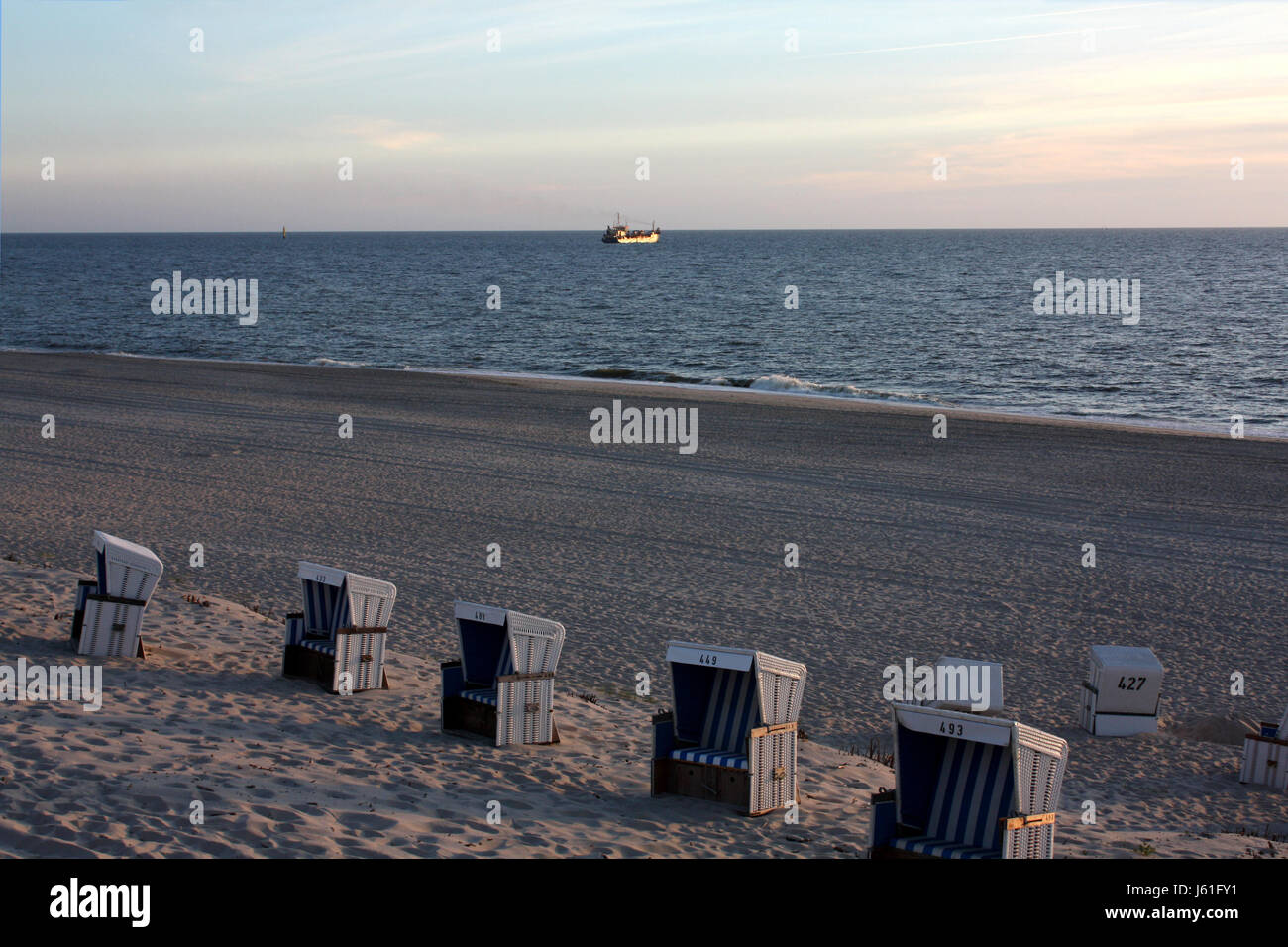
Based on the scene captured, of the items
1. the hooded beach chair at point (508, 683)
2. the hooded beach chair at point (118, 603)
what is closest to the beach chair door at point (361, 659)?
the hooded beach chair at point (508, 683)

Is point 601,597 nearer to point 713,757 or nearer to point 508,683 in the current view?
point 508,683

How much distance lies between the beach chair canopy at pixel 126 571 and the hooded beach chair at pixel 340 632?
1.31m

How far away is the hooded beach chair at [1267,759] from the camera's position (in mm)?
9320

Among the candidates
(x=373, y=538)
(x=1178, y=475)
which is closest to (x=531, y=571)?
(x=373, y=538)

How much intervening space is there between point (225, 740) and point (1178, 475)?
2086 cm

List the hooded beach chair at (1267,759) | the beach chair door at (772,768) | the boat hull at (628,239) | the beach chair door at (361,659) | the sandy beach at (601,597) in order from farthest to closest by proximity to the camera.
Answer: the boat hull at (628,239) < the beach chair door at (361,659) < the hooded beach chair at (1267,759) < the beach chair door at (772,768) < the sandy beach at (601,597)

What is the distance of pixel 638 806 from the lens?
7859mm

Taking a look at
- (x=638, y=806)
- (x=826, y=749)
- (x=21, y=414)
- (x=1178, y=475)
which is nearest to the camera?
(x=638, y=806)

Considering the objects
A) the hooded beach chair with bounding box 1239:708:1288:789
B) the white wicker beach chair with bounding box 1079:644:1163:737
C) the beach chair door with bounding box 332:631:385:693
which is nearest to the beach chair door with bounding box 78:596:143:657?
the beach chair door with bounding box 332:631:385:693

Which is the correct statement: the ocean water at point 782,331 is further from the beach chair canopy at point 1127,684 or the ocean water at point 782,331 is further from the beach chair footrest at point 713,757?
the beach chair footrest at point 713,757

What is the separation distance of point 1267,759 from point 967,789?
4.19m

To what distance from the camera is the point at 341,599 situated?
33.7ft
